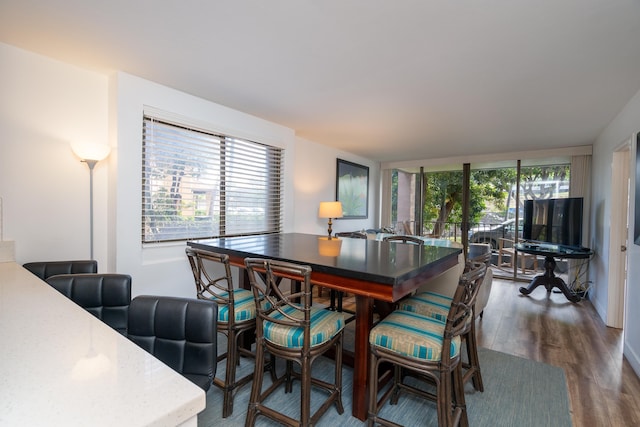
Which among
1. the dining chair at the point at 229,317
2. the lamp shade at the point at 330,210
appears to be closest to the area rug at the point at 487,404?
the dining chair at the point at 229,317

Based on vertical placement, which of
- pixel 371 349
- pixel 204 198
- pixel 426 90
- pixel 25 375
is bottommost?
pixel 371 349

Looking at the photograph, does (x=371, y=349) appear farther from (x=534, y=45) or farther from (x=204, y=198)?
(x=204, y=198)

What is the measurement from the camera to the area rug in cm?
179

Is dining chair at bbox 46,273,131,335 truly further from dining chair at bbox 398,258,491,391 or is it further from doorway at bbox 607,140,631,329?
doorway at bbox 607,140,631,329

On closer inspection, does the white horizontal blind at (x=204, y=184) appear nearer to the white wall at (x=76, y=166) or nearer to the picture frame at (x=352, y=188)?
the white wall at (x=76, y=166)

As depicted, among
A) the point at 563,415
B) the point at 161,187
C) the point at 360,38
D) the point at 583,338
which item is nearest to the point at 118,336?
the point at 360,38

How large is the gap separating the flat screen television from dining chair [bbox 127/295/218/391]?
5.16 metres

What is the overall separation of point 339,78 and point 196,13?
3.95 feet

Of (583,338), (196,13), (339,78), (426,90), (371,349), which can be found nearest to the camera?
(371,349)

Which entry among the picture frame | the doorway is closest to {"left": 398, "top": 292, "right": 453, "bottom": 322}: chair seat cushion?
the doorway

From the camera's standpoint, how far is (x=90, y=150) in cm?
→ 236

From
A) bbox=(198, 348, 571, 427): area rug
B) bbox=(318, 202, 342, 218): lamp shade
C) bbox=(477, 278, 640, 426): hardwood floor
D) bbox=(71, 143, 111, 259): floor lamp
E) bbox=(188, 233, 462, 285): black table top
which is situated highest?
bbox=(71, 143, 111, 259): floor lamp

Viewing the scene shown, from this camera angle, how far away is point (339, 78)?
8.41ft

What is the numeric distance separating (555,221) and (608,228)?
3.12 feet
